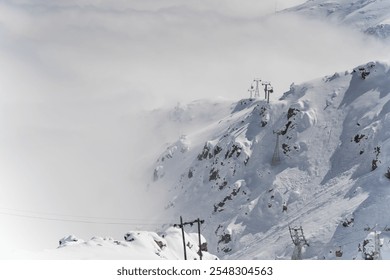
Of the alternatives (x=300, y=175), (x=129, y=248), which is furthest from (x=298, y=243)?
(x=300, y=175)

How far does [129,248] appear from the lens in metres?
60.9

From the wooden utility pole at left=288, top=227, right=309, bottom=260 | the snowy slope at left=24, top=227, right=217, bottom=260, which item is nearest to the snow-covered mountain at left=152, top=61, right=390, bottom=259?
the wooden utility pole at left=288, top=227, right=309, bottom=260

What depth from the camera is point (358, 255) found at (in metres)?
66.6

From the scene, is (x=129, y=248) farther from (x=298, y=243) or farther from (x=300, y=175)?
(x=300, y=175)

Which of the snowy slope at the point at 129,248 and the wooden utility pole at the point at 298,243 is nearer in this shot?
the snowy slope at the point at 129,248

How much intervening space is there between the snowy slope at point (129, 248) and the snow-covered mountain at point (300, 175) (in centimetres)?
1675

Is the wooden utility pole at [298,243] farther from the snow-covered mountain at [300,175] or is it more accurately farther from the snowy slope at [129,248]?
the snowy slope at [129,248]

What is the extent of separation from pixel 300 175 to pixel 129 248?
174ft

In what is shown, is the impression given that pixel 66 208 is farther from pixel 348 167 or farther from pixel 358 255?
pixel 358 255

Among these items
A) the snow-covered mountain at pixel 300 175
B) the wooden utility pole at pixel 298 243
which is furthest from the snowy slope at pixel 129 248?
the snow-covered mountain at pixel 300 175

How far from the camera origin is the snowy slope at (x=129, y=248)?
51.3 metres

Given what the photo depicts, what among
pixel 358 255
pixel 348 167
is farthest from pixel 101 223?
pixel 358 255

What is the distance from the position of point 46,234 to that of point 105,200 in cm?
2098

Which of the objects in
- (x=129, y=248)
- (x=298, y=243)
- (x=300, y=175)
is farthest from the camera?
(x=300, y=175)
